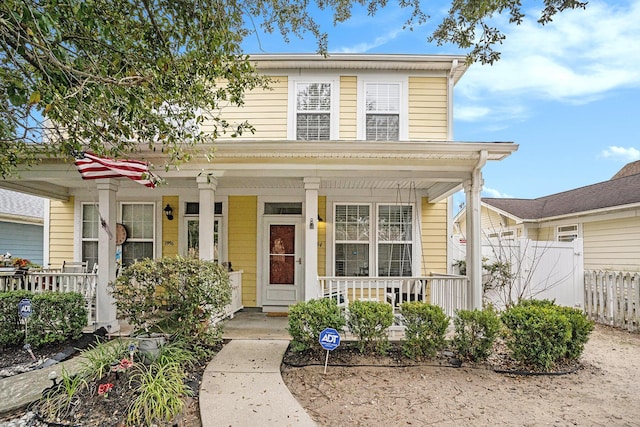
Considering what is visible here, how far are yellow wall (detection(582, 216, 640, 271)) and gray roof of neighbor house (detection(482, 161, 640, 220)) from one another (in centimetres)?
52

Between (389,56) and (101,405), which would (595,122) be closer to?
(389,56)

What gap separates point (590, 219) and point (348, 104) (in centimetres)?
798

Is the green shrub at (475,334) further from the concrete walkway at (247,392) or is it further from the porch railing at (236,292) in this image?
the porch railing at (236,292)

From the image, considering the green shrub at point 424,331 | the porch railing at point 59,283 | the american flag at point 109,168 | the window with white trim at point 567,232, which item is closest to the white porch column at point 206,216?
the american flag at point 109,168

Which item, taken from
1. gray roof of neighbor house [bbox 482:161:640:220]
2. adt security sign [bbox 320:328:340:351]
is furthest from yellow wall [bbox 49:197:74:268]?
gray roof of neighbor house [bbox 482:161:640:220]

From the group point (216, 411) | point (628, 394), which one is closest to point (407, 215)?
point (628, 394)

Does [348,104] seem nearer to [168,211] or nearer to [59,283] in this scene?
[168,211]

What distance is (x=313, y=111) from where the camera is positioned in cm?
852

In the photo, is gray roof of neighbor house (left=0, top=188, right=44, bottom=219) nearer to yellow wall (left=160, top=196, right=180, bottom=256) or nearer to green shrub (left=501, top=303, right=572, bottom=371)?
yellow wall (left=160, top=196, right=180, bottom=256)

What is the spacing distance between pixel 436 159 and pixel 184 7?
161 inches

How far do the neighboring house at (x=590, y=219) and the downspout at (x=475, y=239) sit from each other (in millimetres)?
2710

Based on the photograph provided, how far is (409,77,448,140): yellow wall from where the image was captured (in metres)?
8.44

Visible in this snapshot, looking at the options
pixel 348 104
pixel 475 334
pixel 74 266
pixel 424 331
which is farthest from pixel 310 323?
pixel 74 266

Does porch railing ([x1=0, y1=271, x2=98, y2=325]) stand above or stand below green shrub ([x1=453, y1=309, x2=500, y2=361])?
above
